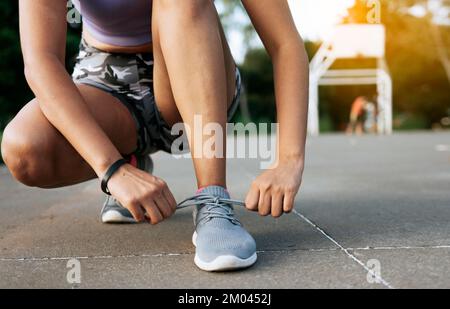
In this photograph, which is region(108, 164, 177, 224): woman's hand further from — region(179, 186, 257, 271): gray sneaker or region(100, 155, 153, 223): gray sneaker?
region(100, 155, 153, 223): gray sneaker

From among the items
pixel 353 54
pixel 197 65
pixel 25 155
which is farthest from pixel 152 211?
pixel 353 54

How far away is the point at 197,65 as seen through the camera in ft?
5.01

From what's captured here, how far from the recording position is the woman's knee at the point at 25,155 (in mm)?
1628

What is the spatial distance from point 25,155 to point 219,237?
62 cm

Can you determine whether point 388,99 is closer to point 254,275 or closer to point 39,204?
point 39,204

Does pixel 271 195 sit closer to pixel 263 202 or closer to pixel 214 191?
pixel 263 202

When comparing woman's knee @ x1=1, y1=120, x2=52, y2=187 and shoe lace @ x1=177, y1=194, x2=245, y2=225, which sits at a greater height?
woman's knee @ x1=1, y1=120, x2=52, y2=187

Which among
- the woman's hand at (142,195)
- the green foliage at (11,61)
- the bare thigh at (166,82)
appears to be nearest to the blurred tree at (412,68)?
the green foliage at (11,61)

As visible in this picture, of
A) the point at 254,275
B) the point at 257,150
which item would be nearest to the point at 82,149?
the point at 254,275

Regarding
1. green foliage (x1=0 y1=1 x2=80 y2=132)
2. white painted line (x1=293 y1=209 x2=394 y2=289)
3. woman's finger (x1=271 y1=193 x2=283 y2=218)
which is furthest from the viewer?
green foliage (x1=0 y1=1 x2=80 y2=132)

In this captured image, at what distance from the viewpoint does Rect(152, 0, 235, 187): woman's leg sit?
153 cm

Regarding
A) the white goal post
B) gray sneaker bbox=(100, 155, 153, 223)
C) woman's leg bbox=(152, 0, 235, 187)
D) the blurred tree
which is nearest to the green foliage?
the white goal post

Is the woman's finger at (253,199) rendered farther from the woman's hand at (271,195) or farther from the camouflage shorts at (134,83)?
the camouflage shorts at (134,83)

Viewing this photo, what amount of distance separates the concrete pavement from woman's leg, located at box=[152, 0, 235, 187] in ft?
0.93
